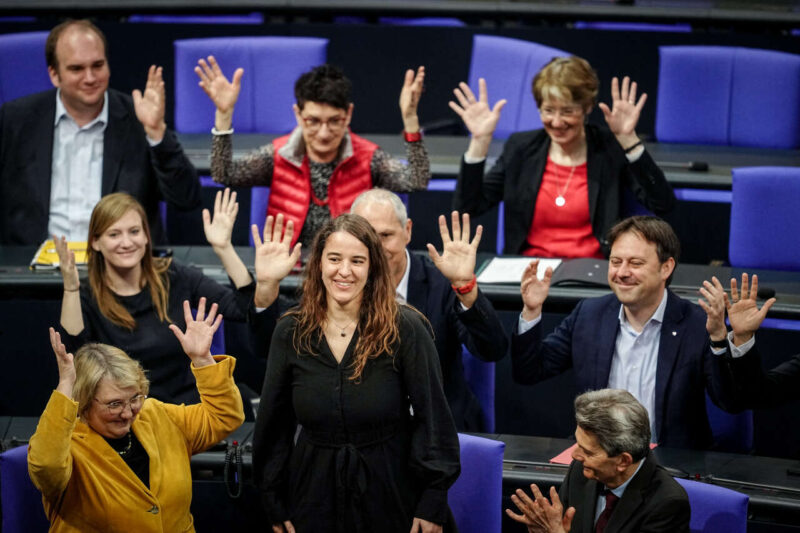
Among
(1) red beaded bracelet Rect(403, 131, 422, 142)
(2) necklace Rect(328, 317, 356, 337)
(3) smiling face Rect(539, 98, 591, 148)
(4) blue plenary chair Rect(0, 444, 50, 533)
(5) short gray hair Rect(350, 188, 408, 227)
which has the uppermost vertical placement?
(3) smiling face Rect(539, 98, 591, 148)

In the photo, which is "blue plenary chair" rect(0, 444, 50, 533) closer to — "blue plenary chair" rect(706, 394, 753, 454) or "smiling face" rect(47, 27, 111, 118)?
"smiling face" rect(47, 27, 111, 118)

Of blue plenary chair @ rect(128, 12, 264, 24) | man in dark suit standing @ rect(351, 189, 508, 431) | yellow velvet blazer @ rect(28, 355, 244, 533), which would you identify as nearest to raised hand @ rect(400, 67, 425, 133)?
Result: man in dark suit standing @ rect(351, 189, 508, 431)

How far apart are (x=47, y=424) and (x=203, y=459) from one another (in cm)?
66

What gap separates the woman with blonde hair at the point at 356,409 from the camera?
8.27 ft

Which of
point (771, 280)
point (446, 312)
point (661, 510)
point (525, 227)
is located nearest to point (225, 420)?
point (446, 312)

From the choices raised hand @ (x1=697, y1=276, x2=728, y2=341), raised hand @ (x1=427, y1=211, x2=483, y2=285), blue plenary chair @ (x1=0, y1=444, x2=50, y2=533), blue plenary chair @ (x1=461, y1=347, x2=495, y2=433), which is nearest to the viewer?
blue plenary chair @ (x1=0, y1=444, x2=50, y2=533)

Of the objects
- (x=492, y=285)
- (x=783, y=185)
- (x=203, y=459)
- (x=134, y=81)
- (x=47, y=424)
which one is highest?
(x=134, y=81)

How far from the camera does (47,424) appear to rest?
2.42m

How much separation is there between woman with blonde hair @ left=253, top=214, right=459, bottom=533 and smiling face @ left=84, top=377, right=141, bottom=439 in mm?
294

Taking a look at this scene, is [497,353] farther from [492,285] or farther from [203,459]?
[203,459]

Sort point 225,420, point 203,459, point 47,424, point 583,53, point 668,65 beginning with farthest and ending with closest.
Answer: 1. point 583,53
2. point 668,65
3. point 203,459
4. point 225,420
5. point 47,424

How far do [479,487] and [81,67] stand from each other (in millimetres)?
2146

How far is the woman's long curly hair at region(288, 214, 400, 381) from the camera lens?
2531mm

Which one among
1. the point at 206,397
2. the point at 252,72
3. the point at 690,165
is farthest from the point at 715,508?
the point at 252,72
